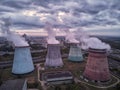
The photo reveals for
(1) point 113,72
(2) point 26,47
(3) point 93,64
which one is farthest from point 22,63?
(1) point 113,72

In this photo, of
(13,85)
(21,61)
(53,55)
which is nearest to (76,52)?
(53,55)

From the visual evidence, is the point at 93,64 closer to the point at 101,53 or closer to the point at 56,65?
the point at 101,53

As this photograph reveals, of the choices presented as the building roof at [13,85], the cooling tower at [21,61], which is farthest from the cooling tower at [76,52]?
the building roof at [13,85]

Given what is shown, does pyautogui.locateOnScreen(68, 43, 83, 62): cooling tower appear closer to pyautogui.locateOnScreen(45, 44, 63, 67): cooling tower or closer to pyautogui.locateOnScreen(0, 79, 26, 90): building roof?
pyautogui.locateOnScreen(45, 44, 63, 67): cooling tower

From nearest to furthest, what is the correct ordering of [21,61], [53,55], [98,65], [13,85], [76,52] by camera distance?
[13,85], [98,65], [21,61], [53,55], [76,52]

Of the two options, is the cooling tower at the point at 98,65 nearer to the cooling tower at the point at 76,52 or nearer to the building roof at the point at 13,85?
the building roof at the point at 13,85

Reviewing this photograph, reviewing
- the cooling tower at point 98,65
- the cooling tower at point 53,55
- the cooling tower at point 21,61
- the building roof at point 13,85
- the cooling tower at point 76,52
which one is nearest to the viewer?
the building roof at point 13,85

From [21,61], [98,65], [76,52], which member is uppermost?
[98,65]

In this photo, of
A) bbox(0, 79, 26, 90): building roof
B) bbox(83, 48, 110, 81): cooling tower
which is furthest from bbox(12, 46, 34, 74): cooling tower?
bbox(83, 48, 110, 81): cooling tower

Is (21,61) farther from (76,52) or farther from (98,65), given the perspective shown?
(76,52)
